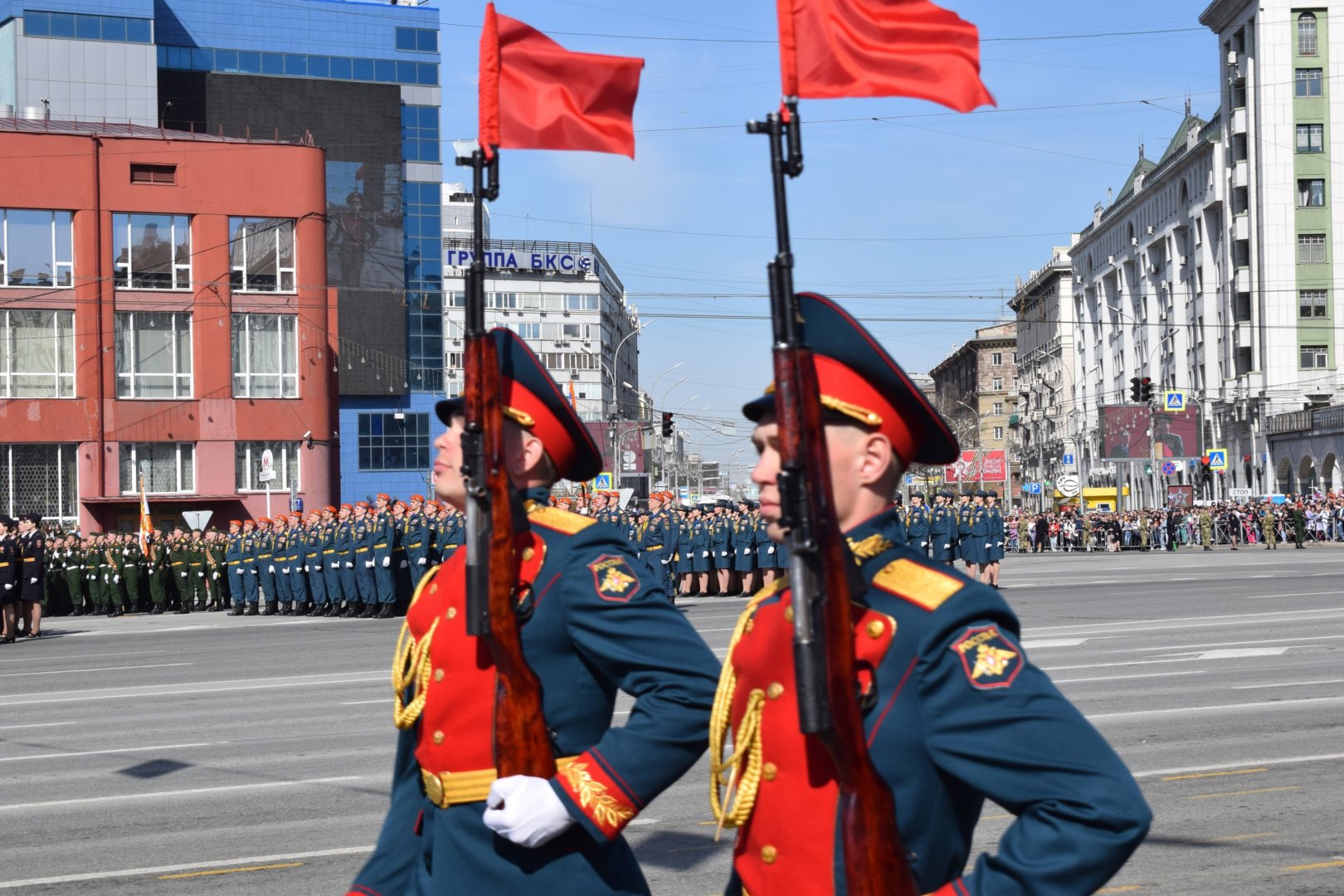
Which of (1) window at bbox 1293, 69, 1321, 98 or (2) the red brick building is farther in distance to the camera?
(1) window at bbox 1293, 69, 1321, 98

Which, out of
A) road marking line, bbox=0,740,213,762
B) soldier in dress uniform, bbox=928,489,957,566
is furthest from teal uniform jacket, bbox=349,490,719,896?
soldier in dress uniform, bbox=928,489,957,566

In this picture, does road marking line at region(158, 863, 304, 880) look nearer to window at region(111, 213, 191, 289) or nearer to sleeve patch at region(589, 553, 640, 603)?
sleeve patch at region(589, 553, 640, 603)

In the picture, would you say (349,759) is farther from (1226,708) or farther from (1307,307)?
(1307,307)

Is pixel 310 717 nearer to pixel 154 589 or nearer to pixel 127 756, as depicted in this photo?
pixel 127 756

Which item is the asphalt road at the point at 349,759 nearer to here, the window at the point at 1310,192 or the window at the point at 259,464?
the window at the point at 259,464

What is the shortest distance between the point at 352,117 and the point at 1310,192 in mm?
46791

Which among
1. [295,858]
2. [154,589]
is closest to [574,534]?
[295,858]

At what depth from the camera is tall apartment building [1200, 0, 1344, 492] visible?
254 feet

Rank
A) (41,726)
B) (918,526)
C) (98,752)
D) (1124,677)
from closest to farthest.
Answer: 1. (98,752)
2. (41,726)
3. (1124,677)
4. (918,526)

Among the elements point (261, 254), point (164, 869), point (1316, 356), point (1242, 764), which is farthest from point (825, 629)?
point (1316, 356)

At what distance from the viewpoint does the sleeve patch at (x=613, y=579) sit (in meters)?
3.55

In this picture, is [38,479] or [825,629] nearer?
[825,629]

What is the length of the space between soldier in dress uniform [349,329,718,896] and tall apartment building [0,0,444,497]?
228 ft

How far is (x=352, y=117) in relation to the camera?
75500 millimetres
